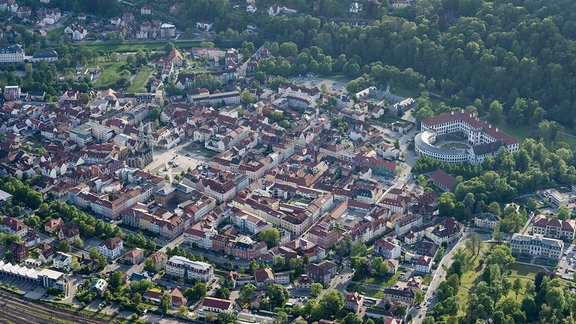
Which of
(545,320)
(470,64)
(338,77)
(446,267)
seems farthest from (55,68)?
(545,320)

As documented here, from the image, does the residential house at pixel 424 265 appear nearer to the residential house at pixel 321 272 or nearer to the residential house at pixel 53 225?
the residential house at pixel 321 272

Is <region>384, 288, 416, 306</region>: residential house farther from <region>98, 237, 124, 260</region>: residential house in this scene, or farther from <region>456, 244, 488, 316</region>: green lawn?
<region>98, 237, 124, 260</region>: residential house


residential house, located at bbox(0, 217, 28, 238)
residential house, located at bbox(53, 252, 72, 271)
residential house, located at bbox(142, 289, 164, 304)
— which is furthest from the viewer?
residential house, located at bbox(0, 217, 28, 238)

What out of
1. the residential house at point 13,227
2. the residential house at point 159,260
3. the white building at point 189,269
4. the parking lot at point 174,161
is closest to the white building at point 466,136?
the parking lot at point 174,161

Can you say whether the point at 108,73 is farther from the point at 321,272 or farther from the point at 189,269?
the point at 321,272

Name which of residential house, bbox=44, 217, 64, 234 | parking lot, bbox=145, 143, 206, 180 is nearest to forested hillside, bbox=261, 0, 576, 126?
parking lot, bbox=145, 143, 206, 180

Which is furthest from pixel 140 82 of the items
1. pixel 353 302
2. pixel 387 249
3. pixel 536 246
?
pixel 536 246
